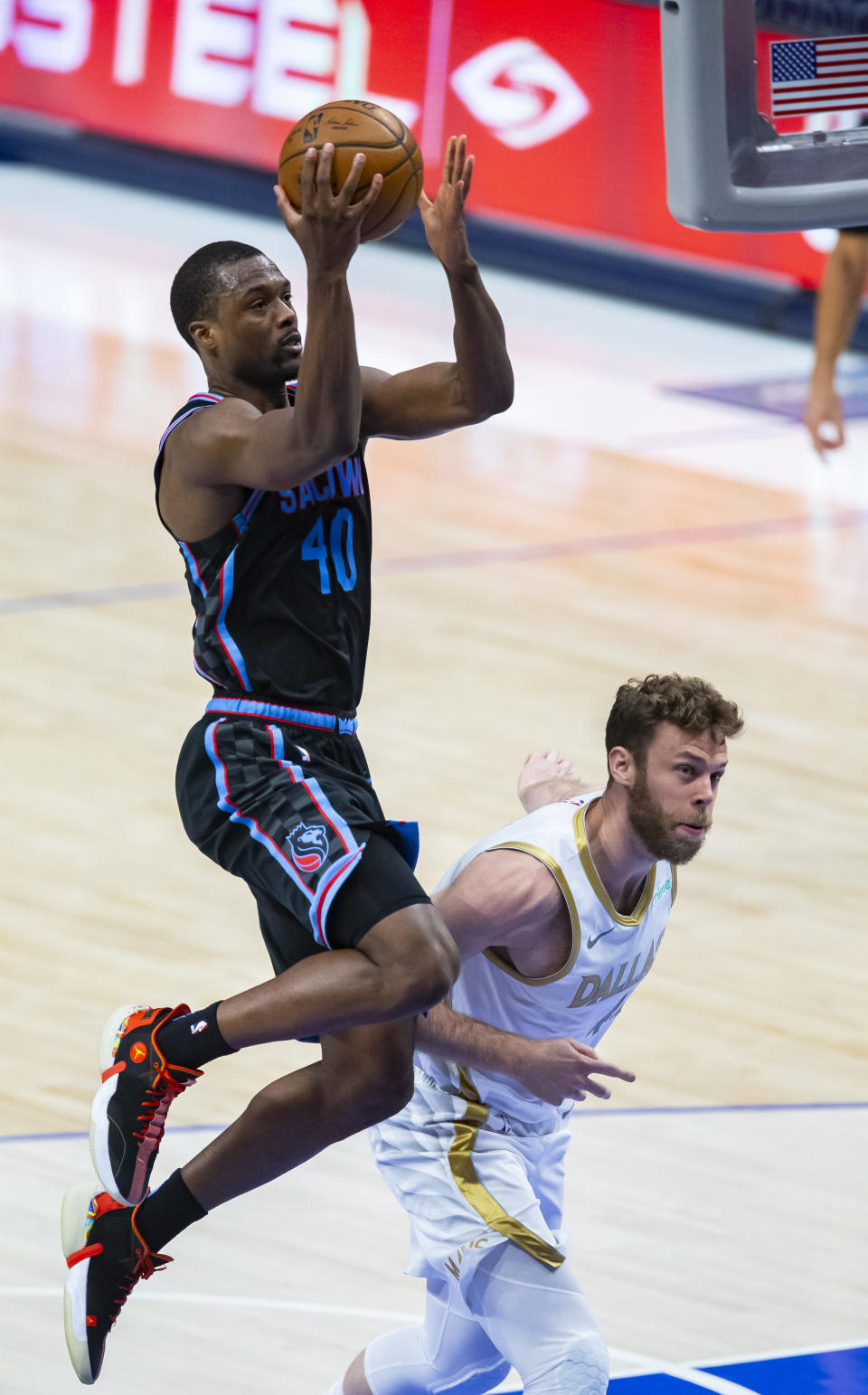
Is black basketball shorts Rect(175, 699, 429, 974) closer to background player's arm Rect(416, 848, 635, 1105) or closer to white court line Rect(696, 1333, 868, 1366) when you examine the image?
background player's arm Rect(416, 848, 635, 1105)

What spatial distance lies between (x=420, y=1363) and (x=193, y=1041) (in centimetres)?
85

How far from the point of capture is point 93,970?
7.81 metres

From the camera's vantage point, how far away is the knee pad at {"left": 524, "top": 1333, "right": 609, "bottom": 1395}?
477 cm

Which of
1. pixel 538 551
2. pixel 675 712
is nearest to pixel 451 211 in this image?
pixel 675 712

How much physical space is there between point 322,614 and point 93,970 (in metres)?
2.92

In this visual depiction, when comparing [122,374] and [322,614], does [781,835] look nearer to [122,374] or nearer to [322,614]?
[322,614]

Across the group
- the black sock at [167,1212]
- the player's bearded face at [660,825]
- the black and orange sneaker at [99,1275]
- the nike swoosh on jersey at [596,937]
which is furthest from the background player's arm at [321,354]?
the black and orange sneaker at [99,1275]

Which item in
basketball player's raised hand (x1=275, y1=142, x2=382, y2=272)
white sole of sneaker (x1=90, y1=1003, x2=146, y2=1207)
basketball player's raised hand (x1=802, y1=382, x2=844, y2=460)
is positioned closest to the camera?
basketball player's raised hand (x1=275, y1=142, x2=382, y2=272)

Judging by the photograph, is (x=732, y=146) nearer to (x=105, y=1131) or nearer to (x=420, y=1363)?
(x=105, y=1131)

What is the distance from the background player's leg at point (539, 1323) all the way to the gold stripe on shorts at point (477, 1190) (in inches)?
0.9

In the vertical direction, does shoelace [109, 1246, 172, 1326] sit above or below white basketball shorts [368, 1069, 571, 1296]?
below

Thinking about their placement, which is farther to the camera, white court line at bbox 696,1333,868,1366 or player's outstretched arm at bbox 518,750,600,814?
white court line at bbox 696,1333,868,1366

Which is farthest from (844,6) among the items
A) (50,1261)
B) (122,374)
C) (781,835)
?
(122,374)

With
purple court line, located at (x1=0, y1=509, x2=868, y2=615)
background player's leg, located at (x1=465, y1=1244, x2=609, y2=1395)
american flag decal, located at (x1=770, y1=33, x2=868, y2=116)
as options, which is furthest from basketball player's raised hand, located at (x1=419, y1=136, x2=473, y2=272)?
purple court line, located at (x1=0, y1=509, x2=868, y2=615)
